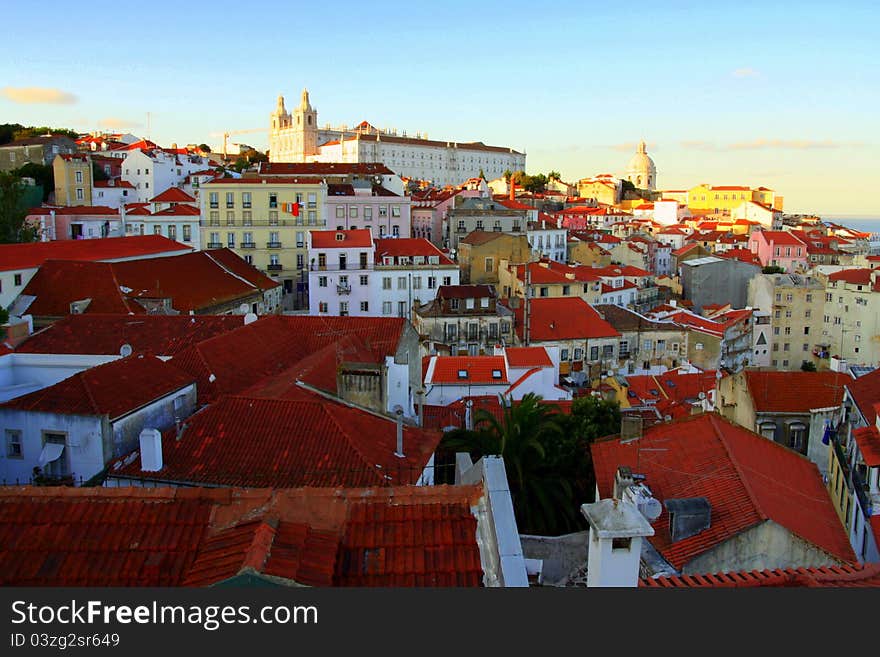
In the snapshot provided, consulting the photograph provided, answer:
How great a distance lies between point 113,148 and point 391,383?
2992 inches

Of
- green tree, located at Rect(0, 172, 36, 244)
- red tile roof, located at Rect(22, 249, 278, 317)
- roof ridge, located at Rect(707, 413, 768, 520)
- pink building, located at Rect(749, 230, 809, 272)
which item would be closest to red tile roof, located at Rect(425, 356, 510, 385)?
red tile roof, located at Rect(22, 249, 278, 317)

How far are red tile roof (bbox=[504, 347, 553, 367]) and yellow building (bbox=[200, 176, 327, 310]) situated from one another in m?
20.7

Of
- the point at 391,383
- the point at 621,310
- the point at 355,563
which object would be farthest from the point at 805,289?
the point at 355,563

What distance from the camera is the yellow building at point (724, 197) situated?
366ft

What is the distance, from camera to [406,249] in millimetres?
41500

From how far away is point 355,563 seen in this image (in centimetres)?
561

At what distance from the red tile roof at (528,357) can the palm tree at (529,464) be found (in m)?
Result: 10.4

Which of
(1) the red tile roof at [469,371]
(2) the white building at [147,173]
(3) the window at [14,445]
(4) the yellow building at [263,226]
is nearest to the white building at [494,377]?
(1) the red tile roof at [469,371]

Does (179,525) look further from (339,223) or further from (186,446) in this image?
(339,223)

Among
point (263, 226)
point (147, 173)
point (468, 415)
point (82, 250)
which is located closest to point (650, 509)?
point (468, 415)

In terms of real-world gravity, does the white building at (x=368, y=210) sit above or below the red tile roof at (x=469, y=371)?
above

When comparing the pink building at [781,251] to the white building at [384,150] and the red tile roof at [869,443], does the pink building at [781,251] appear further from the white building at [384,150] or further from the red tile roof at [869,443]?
the white building at [384,150]

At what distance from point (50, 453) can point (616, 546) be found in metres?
8.00

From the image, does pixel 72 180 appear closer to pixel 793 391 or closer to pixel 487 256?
pixel 487 256
